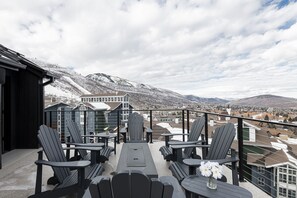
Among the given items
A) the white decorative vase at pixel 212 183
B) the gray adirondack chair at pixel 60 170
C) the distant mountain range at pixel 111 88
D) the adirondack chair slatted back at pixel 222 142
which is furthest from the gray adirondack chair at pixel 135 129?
the white decorative vase at pixel 212 183

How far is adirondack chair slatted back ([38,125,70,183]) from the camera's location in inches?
97.9

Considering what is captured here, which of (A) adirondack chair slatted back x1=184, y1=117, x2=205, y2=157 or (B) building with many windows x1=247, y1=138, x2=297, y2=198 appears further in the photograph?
(A) adirondack chair slatted back x1=184, y1=117, x2=205, y2=157

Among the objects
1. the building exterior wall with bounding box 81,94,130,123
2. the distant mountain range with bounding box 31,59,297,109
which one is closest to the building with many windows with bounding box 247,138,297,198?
the building exterior wall with bounding box 81,94,130,123

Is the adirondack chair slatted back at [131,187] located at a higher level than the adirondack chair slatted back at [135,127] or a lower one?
higher

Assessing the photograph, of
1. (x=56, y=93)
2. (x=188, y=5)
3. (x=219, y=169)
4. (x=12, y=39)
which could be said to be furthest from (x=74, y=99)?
(x=12, y=39)

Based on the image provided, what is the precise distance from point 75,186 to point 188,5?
781 centimetres

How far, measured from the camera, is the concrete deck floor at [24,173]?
2.97 meters

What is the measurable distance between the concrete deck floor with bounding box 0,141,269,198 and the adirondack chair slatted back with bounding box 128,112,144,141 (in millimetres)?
625

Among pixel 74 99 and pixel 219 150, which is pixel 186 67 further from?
pixel 219 150

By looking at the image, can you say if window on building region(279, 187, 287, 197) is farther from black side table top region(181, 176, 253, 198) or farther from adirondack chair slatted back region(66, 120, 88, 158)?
adirondack chair slatted back region(66, 120, 88, 158)

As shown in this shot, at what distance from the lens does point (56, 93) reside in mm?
7773

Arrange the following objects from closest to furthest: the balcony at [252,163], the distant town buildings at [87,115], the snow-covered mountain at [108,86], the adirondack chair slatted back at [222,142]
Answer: the adirondack chair slatted back at [222,142] → the balcony at [252,163] → the distant town buildings at [87,115] → the snow-covered mountain at [108,86]

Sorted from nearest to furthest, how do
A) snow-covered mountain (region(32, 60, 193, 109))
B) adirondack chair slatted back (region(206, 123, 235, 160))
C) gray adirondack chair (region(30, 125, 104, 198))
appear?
1. gray adirondack chair (region(30, 125, 104, 198))
2. adirondack chair slatted back (region(206, 123, 235, 160))
3. snow-covered mountain (region(32, 60, 193, 109))

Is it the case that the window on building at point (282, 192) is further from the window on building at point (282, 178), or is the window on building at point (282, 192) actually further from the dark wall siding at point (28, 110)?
the dark wall siding at point (28, 110)
